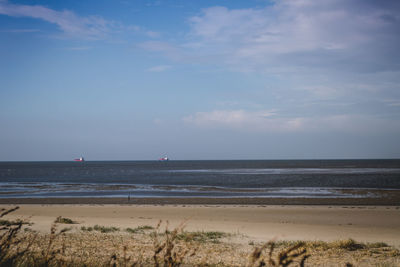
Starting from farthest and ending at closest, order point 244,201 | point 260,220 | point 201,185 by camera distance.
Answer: point 201,185, point 244,201, point 260,220

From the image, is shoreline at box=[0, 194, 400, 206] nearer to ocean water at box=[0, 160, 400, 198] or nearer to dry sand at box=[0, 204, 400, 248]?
ocean water at box=[0, 160, 400, 198]

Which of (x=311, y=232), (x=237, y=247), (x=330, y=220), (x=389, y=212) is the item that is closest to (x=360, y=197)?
(x=389, y=212)

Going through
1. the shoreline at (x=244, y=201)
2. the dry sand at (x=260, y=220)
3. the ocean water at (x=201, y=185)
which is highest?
the dry sand at (x=260, y=220)

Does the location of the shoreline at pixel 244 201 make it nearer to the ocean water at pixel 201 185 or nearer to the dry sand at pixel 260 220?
the ocean water at pixel 201 185

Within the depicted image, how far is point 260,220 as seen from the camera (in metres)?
19.5

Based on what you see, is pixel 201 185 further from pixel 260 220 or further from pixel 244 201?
pixel 260 220

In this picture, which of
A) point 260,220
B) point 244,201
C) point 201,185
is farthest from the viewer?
point 201,185

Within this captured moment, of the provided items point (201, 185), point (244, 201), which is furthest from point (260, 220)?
point (201, 185)

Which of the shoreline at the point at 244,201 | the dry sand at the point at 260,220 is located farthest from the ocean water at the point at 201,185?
the dry sand at the point at 260,220

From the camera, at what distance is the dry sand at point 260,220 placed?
1485 cm

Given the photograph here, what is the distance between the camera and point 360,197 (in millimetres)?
32844

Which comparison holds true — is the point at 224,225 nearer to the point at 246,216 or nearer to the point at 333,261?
the point at 246,216

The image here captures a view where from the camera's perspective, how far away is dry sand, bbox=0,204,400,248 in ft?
48.7

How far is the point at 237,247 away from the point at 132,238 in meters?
3.60
